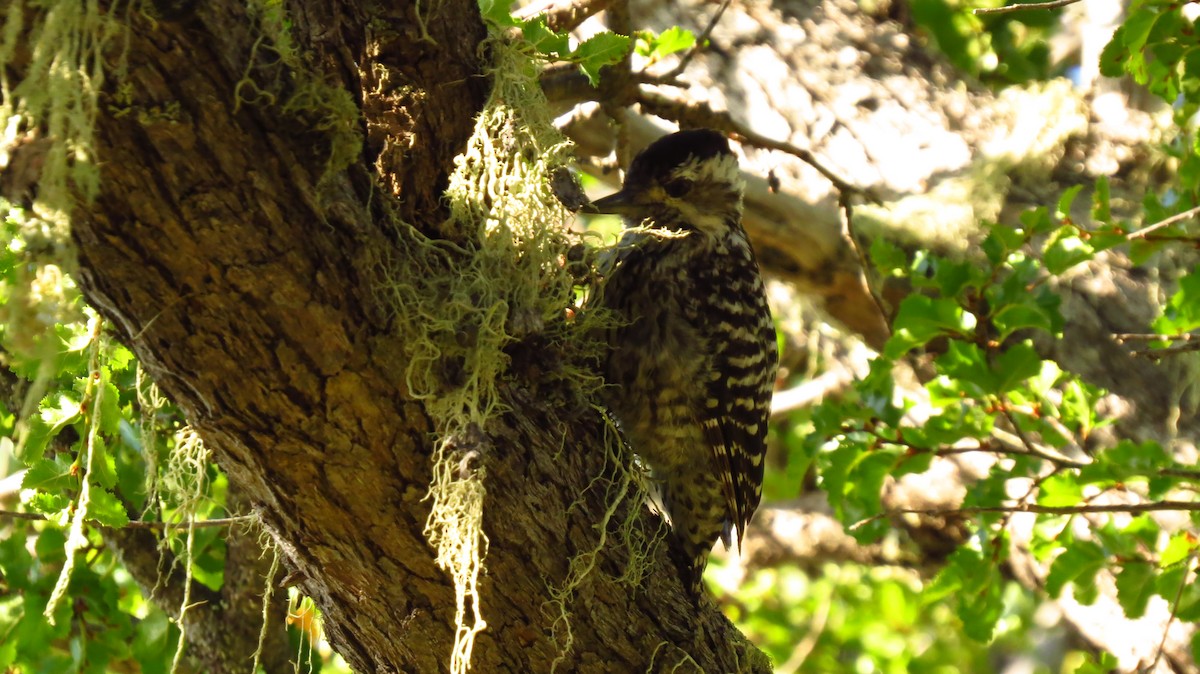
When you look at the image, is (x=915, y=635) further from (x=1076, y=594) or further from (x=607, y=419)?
(x=607, y=419)

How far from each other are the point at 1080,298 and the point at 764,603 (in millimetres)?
3619

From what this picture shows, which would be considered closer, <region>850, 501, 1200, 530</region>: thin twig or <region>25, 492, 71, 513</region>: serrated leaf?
<region>25, 492, 71, 513</region>: serrated leaf

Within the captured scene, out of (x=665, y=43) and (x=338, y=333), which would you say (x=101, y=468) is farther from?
(x=665, y=43)

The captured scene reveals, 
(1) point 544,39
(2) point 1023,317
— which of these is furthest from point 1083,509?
(1) point 544,39

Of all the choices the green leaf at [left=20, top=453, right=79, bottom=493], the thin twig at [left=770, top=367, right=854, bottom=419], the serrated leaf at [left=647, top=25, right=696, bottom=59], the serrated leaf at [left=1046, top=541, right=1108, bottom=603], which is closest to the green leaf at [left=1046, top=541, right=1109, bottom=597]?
the serrated leaf at [left=1046, top=541, right=1108, bottom=603]

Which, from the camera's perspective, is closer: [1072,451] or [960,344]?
[960,344]

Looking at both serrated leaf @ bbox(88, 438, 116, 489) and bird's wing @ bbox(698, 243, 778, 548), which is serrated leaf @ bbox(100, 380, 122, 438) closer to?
serrated leaf @ bbox(88, 438, 116, 489)

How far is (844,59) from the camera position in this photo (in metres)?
6.55

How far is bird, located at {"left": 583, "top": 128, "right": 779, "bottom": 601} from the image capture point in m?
3.06

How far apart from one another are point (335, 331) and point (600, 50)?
1065 mm

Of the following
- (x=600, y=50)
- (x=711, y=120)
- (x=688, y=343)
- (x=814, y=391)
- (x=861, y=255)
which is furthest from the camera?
(x=814, y=391)

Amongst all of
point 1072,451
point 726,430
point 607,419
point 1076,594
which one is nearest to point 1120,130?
point 1072,451

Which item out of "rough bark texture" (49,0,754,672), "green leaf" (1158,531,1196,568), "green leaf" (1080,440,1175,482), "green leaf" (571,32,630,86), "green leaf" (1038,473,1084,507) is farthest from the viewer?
"green leaf" (1038,473,1084,507)

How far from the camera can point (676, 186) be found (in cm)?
336
